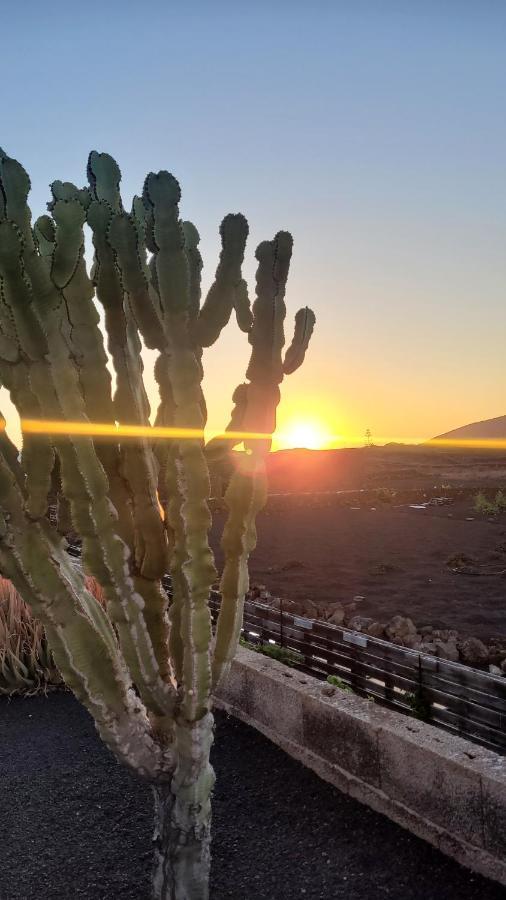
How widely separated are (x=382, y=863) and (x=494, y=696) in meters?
1.29

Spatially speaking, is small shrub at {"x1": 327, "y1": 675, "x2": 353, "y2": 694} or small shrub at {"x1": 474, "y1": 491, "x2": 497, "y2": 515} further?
small shrub at {"x1": 474, "y1": 491, "x2": 497, "y2": 515}

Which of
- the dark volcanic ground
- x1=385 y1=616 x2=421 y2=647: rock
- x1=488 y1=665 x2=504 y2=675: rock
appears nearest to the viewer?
x1=488 y1=665 x2=504 y2=675: rock

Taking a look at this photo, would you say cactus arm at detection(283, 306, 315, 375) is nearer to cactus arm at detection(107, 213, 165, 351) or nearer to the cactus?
the cactus

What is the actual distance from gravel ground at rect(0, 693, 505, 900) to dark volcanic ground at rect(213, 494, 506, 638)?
252 inches

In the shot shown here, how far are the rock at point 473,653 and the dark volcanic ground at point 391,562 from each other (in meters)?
1.56

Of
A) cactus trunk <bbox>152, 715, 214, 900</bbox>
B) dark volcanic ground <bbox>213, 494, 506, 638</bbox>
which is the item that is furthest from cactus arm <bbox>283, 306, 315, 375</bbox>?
dark volcanic ground <bbox>213, 494, 506, 638</bbox>

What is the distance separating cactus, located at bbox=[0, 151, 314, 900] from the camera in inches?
96.9

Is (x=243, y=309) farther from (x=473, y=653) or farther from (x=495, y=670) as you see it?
(x=473, y=653)

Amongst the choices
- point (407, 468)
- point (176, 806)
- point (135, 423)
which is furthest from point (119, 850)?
point (407, 468)

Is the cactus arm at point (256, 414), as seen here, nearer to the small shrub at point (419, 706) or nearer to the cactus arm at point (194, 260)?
the cactus arm at point (194, 260)

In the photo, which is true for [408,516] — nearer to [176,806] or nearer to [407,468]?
[176,806]

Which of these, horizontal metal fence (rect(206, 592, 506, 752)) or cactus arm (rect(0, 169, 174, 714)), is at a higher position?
cactus arm (rect(0, 169, 174, 714))

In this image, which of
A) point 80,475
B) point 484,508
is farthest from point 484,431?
point 80,475

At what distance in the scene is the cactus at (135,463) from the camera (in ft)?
8.07
